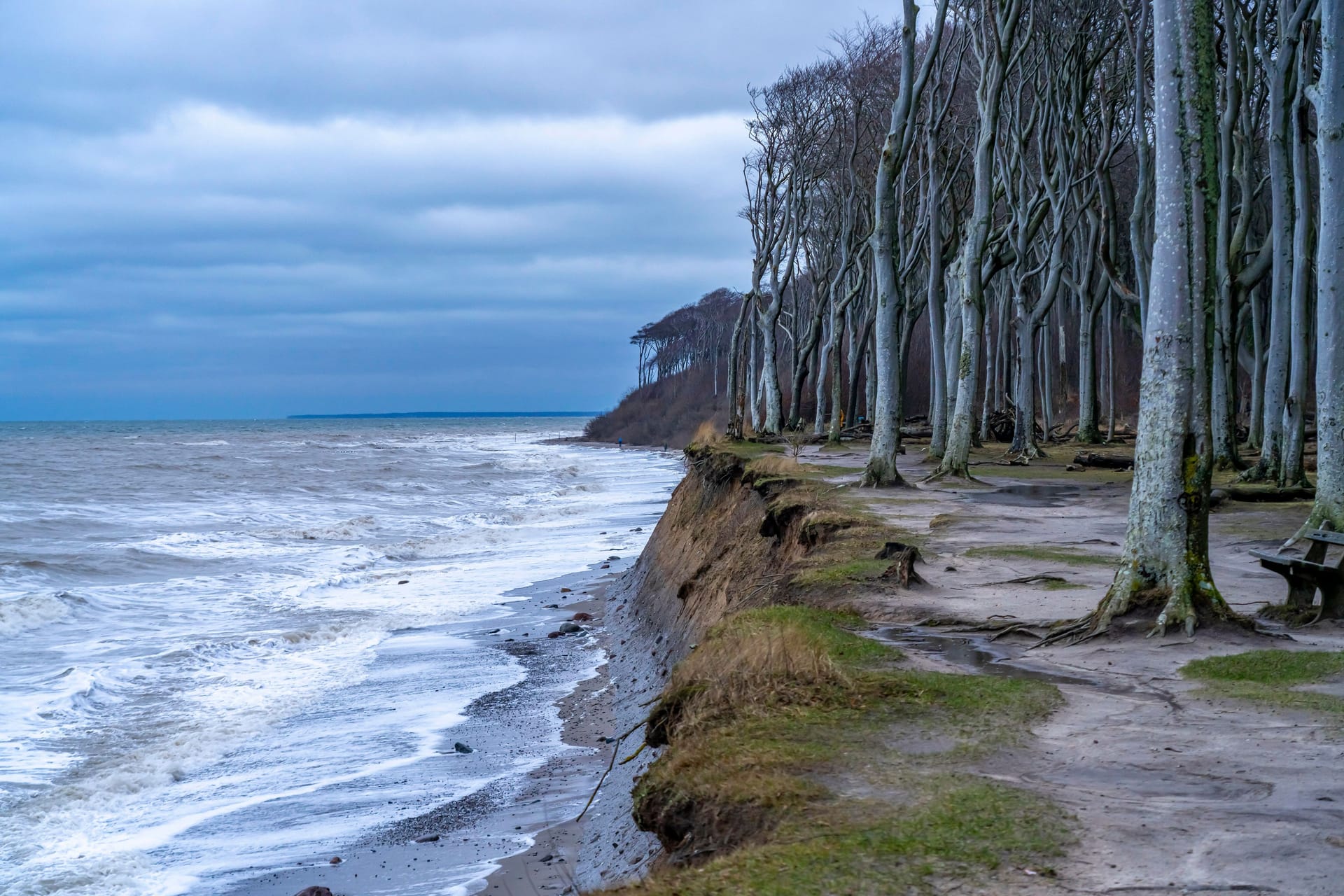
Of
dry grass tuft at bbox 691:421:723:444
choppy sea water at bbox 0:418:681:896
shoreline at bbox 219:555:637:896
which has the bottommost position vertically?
choppy sea water at bbox 0:418:681:896

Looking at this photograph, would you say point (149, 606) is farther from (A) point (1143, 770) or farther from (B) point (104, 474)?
(B) point (104, 474)

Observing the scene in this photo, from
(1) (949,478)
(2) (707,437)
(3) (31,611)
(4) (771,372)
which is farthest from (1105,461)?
(3) (31,611)

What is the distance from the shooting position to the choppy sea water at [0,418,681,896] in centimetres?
781

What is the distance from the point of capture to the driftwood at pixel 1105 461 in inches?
826

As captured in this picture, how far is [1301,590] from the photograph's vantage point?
25.5 feet

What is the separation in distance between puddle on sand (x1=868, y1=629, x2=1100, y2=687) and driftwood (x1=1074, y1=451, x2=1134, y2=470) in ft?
47.2

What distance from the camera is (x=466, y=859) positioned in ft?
22.9

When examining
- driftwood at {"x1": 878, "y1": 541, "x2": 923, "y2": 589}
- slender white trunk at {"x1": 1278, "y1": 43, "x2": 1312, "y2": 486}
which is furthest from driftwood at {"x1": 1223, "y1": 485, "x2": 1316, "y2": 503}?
driftwood at {"x1": 878, "y1": 541, "x2": 923, "y2": 589}

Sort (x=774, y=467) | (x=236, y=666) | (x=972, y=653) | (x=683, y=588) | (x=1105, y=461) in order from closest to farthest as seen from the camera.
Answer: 1. (x=972, y=653)
2. (x=236, y=666)
3. (x=683, y=588)
4. (x=774, y=467)
5. (x=1105, y=461)

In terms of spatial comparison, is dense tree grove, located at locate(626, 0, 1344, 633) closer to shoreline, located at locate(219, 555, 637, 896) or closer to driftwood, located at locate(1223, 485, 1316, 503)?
driftwood, located at locate(1223, 485, 1316, 503)

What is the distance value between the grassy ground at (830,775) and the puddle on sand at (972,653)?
24 cm

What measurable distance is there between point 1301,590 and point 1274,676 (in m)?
1.76

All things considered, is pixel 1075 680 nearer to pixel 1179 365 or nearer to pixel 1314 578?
pixel 1179 365

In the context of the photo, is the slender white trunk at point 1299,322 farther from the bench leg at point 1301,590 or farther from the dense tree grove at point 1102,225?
the bench leg at point 1301,590
